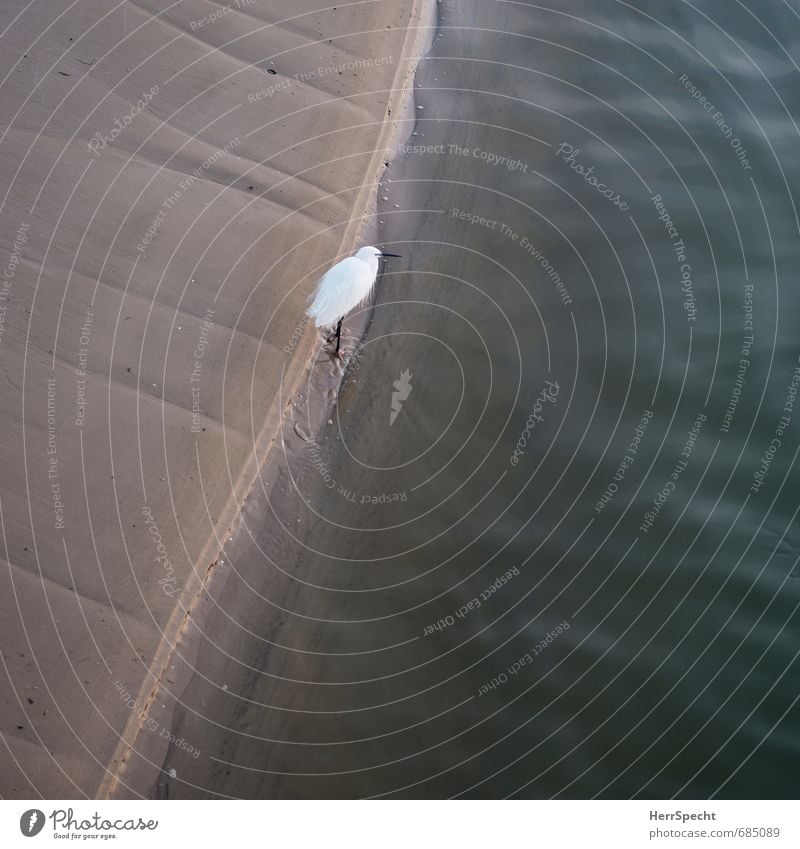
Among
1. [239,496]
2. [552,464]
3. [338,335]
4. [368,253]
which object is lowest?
[239,496]

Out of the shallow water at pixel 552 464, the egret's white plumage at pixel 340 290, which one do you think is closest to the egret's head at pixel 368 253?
the egret's white plumage at pixel 340 290

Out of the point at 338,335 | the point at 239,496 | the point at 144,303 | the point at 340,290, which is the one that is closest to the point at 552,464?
the point at 338,335

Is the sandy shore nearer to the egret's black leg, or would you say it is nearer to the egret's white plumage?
the egret's black leg

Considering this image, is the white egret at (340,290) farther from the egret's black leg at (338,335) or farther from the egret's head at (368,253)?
the egret's black leg at (338,335)

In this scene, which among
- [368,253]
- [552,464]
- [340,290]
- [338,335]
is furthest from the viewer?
[338,335]

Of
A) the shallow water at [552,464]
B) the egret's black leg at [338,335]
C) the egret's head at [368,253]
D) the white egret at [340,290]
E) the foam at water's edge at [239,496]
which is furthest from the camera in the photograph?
the egret's black leg at [338,335]

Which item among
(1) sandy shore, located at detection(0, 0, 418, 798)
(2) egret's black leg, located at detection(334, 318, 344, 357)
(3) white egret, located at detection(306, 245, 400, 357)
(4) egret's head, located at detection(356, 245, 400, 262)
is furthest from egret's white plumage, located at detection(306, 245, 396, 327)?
(1) sandy shore, located at detection(0, 0, 418, 798)

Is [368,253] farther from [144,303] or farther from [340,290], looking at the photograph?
[144,303]

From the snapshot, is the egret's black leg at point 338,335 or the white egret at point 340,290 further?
the egret's black leg at point 338,335
